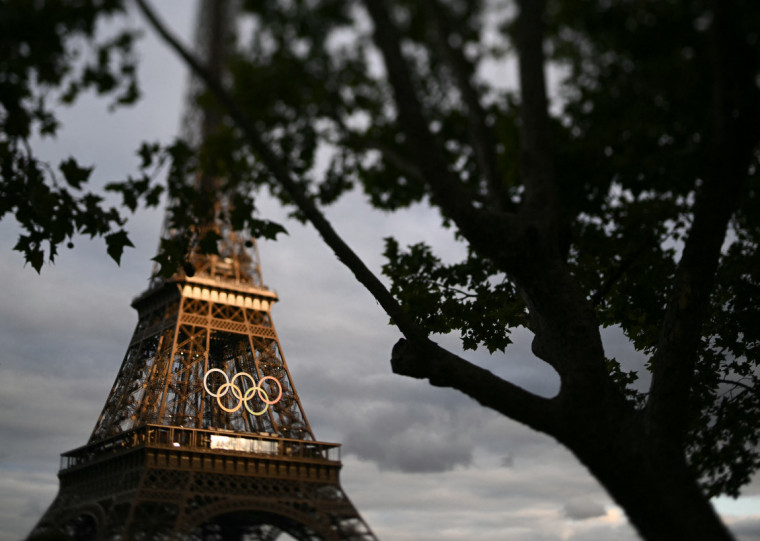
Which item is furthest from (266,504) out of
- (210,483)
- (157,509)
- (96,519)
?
(96,519)

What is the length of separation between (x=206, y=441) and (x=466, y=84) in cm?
3723

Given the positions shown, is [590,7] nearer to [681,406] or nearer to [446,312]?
[681,406]

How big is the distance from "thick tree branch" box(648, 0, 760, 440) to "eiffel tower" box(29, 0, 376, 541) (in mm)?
31373

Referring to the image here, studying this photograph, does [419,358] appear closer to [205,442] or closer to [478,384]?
[478,384]

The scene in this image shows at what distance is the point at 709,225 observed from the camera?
653 cm

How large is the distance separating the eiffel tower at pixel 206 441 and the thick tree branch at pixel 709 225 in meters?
31.4

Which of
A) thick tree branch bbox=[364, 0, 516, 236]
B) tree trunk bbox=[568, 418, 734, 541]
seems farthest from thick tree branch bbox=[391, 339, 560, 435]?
thick tree branch bbox=[364, 0, 516, 236]

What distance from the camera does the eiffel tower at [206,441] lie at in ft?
122

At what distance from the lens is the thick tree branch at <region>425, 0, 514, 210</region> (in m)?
5.99

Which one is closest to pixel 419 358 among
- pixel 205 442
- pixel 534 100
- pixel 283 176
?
pixel 283 176

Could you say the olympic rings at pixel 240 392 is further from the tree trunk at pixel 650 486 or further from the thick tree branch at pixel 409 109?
the thick tree branch at pixel 409 109

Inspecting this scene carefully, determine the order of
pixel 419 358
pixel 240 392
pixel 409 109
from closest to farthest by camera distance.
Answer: pixel 409 109 → pixel 419 358 → pixel 240 392

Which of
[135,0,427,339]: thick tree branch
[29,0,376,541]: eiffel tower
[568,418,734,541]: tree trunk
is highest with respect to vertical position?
[29,0,376,541]: eiffel tower

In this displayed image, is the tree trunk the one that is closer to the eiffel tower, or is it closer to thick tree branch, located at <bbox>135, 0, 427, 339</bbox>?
thick tree branch, located at <bbox>135, 0, 427, 339</bbox>
